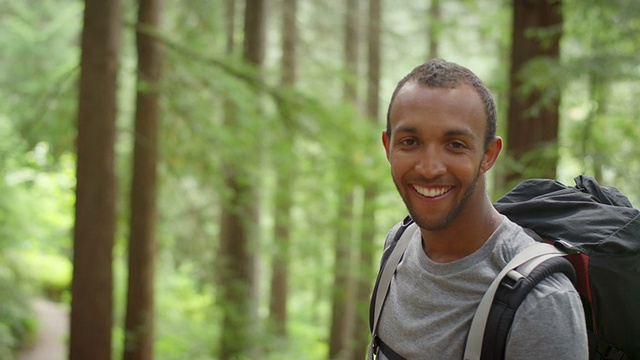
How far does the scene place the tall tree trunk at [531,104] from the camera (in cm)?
604

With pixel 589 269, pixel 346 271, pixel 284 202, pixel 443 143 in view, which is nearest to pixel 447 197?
pixel 443 143

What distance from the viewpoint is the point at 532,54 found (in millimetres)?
6371

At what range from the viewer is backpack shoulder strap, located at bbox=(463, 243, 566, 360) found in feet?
5.65

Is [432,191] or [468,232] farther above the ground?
[432,191]

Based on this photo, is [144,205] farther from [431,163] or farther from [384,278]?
[431,163]

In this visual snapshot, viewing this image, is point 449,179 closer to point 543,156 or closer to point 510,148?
point 543,156

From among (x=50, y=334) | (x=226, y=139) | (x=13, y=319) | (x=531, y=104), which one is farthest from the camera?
(x=50, y=334)

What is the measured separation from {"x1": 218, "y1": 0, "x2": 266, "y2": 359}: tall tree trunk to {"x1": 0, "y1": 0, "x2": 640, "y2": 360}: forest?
1.5 inches

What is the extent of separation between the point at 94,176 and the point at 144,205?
2.78m

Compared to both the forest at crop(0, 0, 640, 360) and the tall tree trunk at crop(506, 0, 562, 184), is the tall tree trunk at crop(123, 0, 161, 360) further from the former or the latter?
the tall tree trunk at crop(506, 0, 562, 184)

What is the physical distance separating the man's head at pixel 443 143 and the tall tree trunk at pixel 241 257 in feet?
29.3

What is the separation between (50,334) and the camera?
16.4 m

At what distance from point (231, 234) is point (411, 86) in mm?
10444

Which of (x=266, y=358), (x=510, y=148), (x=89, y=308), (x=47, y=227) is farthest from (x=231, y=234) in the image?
(x=47, y=227)
